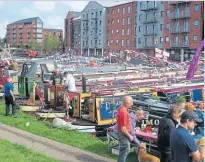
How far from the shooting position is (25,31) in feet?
495

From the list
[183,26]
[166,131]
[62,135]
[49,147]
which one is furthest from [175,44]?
[166,131]

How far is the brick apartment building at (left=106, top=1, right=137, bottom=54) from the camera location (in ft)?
268

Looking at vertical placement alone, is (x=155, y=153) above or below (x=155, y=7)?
below

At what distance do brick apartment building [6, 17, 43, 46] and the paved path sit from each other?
5455 inches

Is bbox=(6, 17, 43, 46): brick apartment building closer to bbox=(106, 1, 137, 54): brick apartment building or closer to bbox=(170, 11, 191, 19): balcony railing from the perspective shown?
bbox=(106, 1, 137, 54): brick apartment building

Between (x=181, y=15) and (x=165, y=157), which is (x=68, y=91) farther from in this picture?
(x=181, y=15)

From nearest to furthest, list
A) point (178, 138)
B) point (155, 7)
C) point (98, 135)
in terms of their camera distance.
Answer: point (178, 138) < point (98, 135) < point (155, 7)

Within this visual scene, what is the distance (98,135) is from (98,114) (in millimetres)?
749

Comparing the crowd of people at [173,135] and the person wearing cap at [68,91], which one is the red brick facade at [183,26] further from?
the crowd of people at [173,135]

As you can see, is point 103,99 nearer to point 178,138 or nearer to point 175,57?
point 178,138

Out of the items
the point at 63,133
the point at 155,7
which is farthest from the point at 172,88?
the point at 155,7

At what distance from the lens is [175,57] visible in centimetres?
6719

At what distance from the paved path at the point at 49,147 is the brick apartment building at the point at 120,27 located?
226 feet

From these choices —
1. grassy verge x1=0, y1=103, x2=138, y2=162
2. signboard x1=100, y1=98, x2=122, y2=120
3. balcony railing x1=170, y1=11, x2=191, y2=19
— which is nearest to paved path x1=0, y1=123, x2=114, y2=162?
grassy verge x1=0, y1=103, x2=138, y2=162
